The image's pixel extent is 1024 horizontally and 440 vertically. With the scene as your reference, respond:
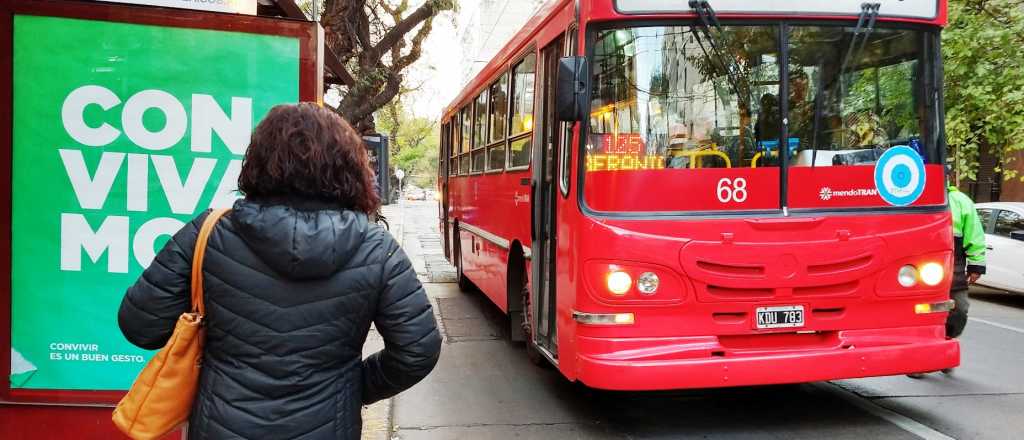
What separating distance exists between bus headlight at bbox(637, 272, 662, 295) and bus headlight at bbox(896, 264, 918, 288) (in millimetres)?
1593

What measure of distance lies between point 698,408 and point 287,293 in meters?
4.40

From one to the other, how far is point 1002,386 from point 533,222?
4.07 m

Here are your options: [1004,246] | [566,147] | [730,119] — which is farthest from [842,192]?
[1004,246]

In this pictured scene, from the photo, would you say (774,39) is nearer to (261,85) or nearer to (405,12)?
(261,85)

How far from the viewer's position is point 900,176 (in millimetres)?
5195

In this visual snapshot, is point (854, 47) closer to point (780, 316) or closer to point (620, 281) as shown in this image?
point (780, 316)

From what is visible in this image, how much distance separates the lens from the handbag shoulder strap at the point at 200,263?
2.24m

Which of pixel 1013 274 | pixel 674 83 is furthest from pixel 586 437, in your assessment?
pixel 1013 274

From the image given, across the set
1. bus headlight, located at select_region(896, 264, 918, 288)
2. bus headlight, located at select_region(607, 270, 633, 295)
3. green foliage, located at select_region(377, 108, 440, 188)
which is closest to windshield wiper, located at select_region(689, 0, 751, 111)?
bus headlight, located at select_region(607, 270, 633, 295)

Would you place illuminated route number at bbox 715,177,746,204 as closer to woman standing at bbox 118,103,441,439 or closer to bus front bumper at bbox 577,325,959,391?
bus front bumper at bbox 577,325,959,391

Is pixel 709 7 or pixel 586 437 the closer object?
pixel 709 7

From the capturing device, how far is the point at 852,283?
5.02m

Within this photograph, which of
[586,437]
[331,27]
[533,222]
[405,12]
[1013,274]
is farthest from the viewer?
[405,12]

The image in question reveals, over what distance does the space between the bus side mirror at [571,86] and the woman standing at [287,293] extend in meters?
2.74
